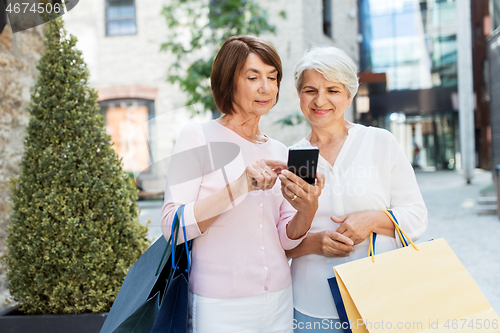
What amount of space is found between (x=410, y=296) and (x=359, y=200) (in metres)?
0.41

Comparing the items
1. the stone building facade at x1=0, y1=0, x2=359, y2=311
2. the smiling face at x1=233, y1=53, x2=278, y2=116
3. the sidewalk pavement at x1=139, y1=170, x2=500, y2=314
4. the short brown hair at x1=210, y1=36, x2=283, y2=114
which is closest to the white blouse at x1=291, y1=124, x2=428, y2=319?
the smiling face at x1=233, y1=53, x2=278, y2=116

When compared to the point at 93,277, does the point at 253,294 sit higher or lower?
higher

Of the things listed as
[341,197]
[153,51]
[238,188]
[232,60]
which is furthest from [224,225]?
[153,51]

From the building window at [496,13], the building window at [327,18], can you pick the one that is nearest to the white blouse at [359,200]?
the building window at [327,18]

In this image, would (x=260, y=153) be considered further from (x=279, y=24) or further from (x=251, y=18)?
(x=279, y=24)

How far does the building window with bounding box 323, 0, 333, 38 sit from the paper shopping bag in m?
10.8

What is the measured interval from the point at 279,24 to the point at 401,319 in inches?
366

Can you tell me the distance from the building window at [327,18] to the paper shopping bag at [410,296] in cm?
1082

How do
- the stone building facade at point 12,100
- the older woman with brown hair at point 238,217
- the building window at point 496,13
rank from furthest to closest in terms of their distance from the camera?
the building window at point 496,13 → the stone building facade at point 12,100 → the older woman with brown hair at point 238,217

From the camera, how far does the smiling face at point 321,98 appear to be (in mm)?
1589

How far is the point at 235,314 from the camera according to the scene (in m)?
1.39

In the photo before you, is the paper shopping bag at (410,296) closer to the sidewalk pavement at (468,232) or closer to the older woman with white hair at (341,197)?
the older woman with white hair at (341,197)

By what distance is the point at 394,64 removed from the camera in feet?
68.1

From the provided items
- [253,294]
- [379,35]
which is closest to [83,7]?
[253,294]
